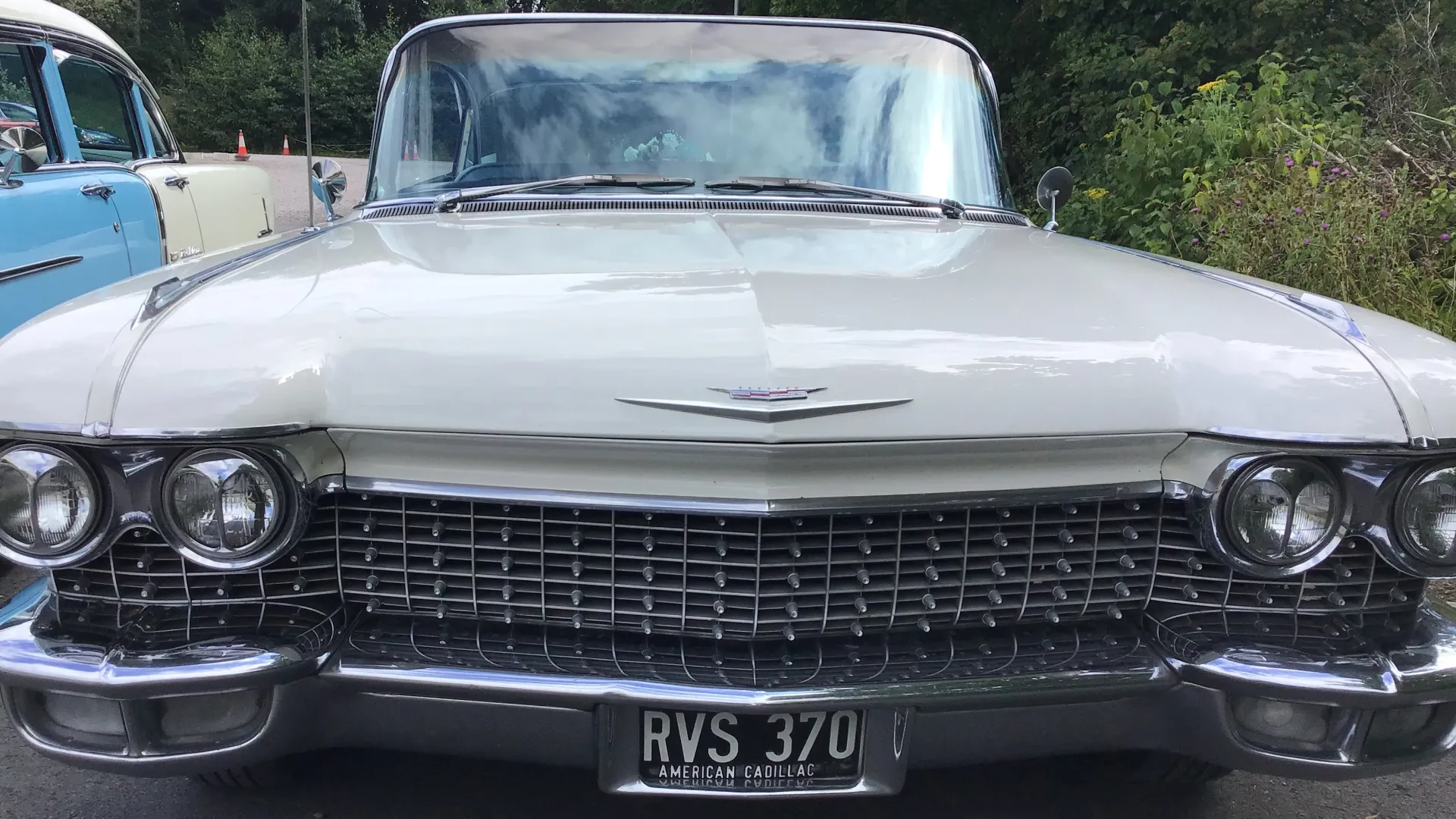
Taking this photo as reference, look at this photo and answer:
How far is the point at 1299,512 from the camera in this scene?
1.82 metres

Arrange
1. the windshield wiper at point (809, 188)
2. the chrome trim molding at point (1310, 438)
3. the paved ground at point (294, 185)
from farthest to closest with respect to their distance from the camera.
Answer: the paved ground at point (294, 185) → the windshield wiper at point (809, 188) → the chrome trim molding at point (1310, 438)

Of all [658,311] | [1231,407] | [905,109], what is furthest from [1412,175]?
[658,311]

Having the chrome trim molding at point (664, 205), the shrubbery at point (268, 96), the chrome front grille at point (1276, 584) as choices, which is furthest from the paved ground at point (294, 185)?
the chrome front grille at point (1276, 584)

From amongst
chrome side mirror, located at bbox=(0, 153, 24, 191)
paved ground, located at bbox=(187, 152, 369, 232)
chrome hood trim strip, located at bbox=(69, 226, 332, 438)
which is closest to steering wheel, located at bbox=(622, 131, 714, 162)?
chrome hood trim strip, located at bbox=(69, 226, 332, 438)

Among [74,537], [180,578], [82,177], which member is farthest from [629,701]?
[82,177]

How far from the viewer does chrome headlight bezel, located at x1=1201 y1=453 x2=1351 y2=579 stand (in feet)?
5.89

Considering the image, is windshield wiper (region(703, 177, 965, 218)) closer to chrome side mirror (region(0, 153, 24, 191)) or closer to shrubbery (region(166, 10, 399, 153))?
chrome side mirror (region(0, 153, 24, 191))

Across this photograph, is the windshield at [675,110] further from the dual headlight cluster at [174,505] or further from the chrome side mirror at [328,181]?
the dual headlight cluster at [174,505]

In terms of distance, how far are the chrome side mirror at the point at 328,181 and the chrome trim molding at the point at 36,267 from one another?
120cm

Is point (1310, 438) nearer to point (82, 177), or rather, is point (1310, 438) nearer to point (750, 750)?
point (750, 750)

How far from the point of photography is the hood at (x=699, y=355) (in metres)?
1.69

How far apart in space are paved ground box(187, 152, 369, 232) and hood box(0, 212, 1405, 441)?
A: 35.3 feet

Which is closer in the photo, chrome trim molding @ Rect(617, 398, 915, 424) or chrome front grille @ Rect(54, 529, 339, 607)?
chrome trim molding @ Rect(617, 398, 915, 424)

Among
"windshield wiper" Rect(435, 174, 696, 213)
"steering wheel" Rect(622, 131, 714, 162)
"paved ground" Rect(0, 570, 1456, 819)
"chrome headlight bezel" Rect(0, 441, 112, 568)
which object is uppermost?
"steering wheel" Rect(622, 131, 714, 162)
